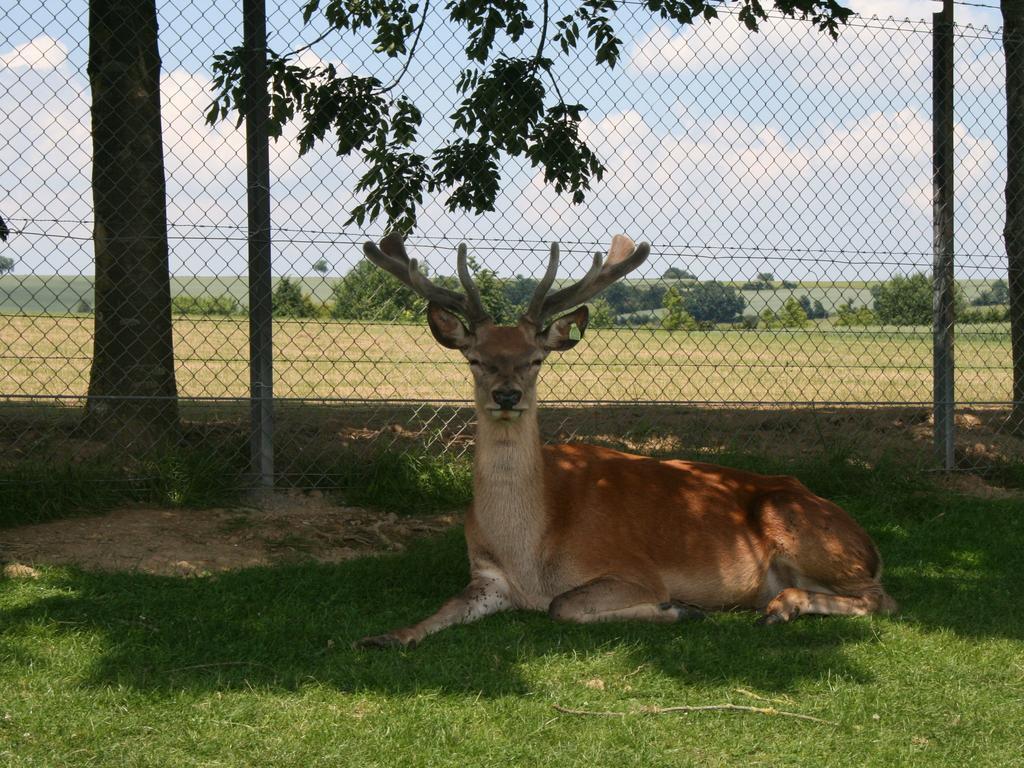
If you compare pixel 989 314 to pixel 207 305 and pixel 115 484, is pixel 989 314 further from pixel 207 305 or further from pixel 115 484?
pixel 115 484

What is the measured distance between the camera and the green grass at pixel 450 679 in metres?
3.83

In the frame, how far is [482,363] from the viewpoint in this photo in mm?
5781

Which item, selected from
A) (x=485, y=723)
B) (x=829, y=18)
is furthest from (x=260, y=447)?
(x=829, y=18)

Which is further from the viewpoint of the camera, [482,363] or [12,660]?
[482,363]

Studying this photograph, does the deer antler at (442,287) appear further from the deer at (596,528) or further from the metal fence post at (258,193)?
the metal fence post at (258,193)

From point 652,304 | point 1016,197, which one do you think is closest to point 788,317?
point 652,304

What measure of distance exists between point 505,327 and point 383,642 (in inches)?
68.1

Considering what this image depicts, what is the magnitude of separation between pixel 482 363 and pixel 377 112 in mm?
2556

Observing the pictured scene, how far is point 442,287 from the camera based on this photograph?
234 inches

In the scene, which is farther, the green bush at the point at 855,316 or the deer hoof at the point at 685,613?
the green bush at the point at 855,316

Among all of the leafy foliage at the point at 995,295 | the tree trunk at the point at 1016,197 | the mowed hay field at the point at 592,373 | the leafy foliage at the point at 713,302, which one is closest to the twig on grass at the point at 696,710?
the leafy foliage at the point at 713,302

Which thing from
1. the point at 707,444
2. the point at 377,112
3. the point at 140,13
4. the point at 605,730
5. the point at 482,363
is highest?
the point at 140,13

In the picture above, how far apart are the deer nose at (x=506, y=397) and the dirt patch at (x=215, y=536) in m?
1.52

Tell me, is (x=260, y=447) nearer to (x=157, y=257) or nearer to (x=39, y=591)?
(x=157, y=257)
